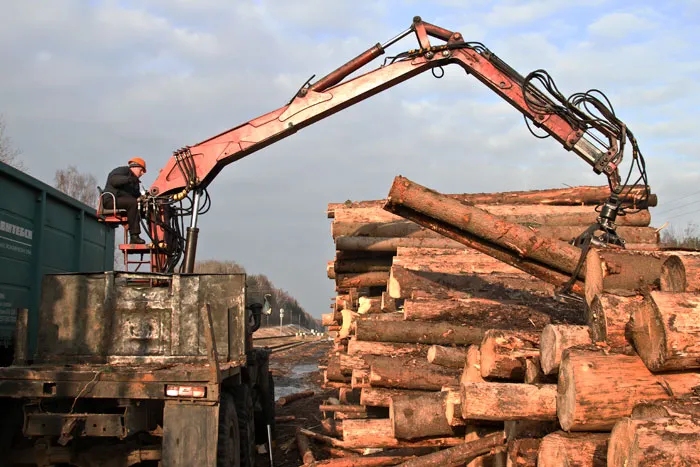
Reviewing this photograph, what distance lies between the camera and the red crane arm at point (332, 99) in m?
9.78

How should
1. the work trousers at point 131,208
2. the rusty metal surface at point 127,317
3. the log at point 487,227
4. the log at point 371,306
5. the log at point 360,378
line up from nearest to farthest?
1. the log at point 487,227
2. the rusty metal surface at point 127,317
3. the log at point 360,378
4. the work trousers at point 131,208
5. the log at point 371,306

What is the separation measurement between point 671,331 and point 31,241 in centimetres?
704

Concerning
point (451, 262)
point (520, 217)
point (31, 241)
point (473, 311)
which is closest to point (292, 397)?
point (451, 262)

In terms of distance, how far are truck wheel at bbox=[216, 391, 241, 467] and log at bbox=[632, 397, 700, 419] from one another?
144 inches

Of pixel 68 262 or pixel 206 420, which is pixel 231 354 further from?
pixel 68 262

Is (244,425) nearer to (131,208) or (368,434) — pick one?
(368,434)

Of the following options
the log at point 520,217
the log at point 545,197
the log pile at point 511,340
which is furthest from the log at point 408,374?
the log at point 545,197

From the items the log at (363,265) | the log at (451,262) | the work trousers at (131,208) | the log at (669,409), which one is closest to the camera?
the log at (669,409)

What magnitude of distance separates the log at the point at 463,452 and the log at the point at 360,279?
6.15 metres

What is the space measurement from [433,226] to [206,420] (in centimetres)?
263

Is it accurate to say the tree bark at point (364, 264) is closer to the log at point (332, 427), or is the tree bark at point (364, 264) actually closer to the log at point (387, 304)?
the log at point (387, 304)

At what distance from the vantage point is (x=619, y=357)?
14.0 ft

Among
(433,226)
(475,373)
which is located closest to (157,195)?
(433,226)

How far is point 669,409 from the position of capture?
372cm
